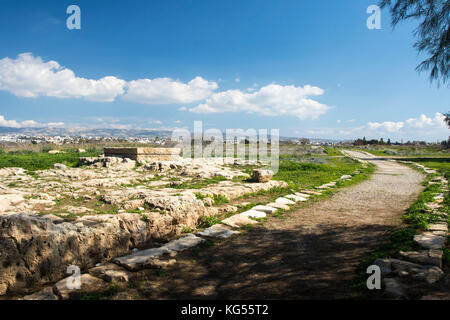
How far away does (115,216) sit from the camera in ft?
16.6

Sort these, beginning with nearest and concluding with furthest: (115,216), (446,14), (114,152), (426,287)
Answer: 1. (426,287)
2. (115,216)
3. (446,14)
4. (114,152)

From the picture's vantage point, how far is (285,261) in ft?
13.6

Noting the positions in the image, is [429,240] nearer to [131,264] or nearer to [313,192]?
[131,264]

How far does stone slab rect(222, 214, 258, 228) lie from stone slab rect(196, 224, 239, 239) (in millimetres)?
296

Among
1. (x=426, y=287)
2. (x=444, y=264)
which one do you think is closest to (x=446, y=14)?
(x=444, y=264)

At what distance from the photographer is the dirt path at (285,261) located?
10.8 ft

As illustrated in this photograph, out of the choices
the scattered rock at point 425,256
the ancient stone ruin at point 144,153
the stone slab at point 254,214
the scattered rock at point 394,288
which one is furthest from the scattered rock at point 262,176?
the ancient stone ruin at point 144,153

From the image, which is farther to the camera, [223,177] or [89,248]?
[223,177]

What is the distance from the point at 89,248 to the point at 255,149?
30165mm

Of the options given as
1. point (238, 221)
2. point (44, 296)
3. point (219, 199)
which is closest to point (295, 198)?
point (219, 199)

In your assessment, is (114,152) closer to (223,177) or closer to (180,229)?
(223,177)

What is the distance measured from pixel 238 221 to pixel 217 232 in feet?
2.95

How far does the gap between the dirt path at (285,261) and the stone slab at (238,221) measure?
42 centimetres

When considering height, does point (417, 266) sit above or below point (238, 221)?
above
